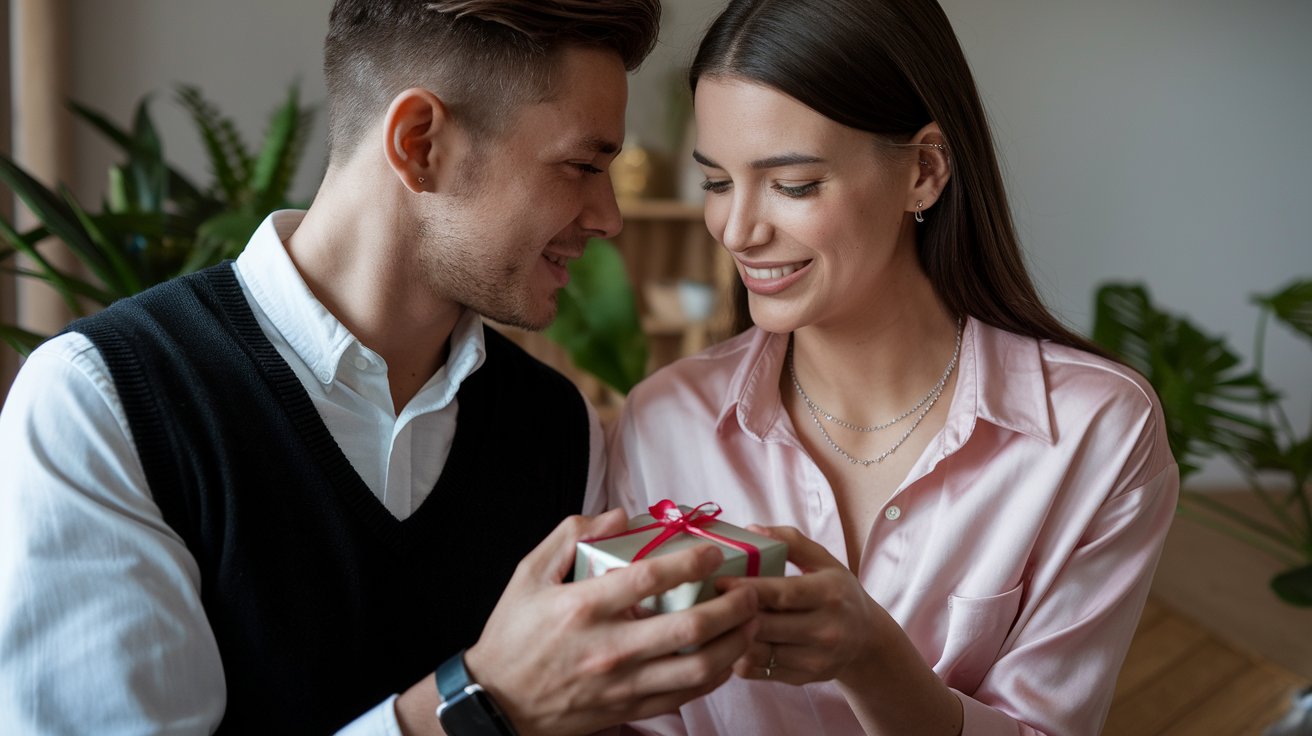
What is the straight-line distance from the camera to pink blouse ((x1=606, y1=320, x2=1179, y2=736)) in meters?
1.43

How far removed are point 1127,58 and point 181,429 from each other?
14.8ft

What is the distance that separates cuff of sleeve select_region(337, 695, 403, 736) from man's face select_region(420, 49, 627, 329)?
0.52 m

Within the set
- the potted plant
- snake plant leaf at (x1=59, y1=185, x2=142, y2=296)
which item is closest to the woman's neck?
the potted plant

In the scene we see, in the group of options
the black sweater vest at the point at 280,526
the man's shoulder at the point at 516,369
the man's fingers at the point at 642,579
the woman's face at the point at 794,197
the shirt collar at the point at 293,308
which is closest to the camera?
the man's fingers at the point at 642,579

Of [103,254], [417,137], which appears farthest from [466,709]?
[103,254]

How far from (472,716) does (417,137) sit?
687 millimetres

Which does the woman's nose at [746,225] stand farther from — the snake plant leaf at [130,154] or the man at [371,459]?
the snake plant leaf at [130,154]

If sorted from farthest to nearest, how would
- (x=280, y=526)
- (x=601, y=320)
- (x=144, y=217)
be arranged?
(x=601, y=320)
(x=144, y=217)
(x=280, y=526)

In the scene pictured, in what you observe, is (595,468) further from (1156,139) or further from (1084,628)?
(1156,139)

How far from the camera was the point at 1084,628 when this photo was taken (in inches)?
55.4

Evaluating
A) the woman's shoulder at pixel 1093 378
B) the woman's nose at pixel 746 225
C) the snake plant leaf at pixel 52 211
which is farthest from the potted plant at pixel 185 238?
the woman's shoulder at pixel 1093 378

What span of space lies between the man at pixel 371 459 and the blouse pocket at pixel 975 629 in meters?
0.50

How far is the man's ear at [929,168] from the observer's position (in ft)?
4.97

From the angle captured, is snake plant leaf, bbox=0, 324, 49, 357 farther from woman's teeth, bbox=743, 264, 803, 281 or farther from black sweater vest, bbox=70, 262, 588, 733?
woman's teeth, bbox=743, 264, 803, 281
